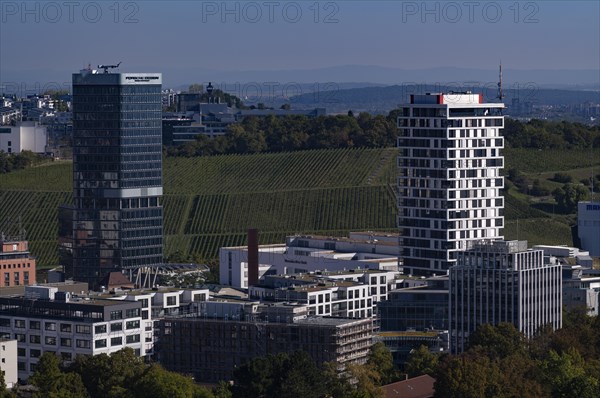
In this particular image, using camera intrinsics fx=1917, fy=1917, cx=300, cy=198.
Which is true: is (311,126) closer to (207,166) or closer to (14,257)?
(207,166)

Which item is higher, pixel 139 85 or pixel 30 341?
pixel 139 85

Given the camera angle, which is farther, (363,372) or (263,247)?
(263,247)

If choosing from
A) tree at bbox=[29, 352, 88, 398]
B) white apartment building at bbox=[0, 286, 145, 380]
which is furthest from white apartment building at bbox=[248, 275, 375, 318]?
tree at bbox=[29, 352, 88, 398]

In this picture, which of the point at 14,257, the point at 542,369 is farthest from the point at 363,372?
the point at 14,257

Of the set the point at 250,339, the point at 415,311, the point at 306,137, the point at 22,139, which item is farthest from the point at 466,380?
the point at 22,139

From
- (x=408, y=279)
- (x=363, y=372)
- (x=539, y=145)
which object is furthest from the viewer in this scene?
(x=539, y=145)

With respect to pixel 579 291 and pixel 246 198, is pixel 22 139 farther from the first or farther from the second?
pixel 579 291
